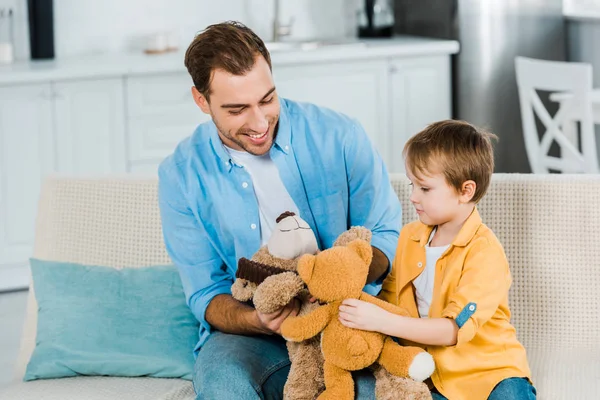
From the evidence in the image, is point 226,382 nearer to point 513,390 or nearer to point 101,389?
point 101,389

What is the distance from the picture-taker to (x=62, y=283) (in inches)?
91.5

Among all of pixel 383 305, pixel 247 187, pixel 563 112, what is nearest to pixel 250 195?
pixel 247 187

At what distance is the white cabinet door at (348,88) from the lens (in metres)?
4.21

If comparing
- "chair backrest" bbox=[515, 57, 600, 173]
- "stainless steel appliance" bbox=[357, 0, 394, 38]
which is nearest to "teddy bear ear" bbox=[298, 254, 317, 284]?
"chair backrest" bbox=[515, 57, 600, 173]

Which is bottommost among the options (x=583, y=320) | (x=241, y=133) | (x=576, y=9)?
(x=583, y=320)

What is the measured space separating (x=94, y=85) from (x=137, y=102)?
18 cm

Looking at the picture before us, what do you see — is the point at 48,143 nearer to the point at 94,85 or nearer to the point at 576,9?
the point at 94,85

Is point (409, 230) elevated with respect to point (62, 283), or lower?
elevated

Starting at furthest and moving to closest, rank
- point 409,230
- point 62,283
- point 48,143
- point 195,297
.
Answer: point 48,143 → point 62,283 → point 195,297 → point 409,230

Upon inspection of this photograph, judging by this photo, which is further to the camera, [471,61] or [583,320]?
[471,61]

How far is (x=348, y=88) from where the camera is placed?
169 inches

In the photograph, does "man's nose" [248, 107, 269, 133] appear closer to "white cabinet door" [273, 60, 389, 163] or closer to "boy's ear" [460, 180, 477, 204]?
"boy's ear" [460, 180, 477, 204]

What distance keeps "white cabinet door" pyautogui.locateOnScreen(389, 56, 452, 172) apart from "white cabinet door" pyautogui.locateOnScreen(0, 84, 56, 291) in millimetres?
1456

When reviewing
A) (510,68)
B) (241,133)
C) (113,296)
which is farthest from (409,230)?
(510,68)
